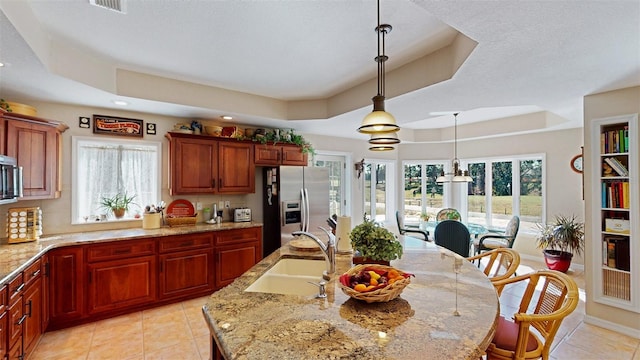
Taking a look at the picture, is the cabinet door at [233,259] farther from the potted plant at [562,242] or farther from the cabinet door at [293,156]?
the potted plant at [562,242]

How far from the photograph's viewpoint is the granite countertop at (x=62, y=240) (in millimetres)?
2326

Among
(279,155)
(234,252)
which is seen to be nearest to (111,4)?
(279,155)

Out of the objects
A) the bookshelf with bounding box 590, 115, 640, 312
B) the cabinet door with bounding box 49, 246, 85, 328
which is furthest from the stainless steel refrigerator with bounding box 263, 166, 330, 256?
the bookshelf with bounding box 590, 115, 640, 312

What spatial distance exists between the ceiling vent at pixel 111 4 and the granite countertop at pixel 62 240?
1.94m

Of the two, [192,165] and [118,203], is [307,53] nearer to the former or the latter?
[192,165]

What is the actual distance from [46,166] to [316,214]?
3403 mm

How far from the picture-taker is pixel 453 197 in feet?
22.6

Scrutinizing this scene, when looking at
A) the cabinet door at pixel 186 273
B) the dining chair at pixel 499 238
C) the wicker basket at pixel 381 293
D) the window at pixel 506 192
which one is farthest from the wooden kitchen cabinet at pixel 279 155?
the window at pixel 506 192

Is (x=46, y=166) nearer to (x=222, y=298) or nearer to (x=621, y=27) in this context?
(x=222, y=298)

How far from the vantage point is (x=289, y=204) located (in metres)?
4.64

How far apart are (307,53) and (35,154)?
9.71 feet

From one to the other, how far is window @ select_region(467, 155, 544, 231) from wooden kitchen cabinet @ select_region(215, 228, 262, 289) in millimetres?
4855

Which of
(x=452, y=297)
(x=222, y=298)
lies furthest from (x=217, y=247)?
(x=452, y=297)

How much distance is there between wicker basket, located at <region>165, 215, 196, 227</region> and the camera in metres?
3.99
